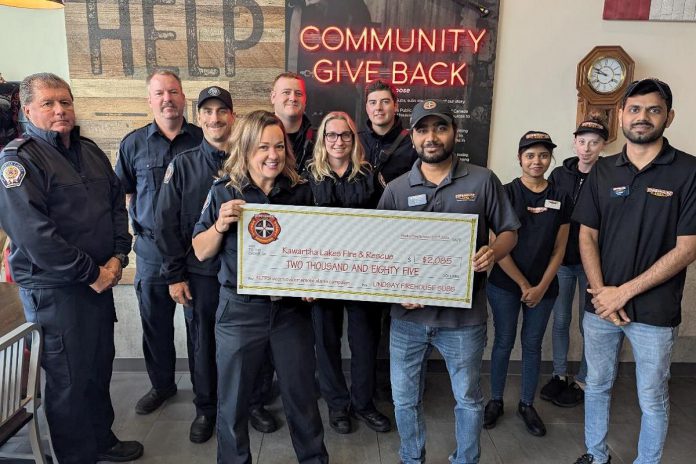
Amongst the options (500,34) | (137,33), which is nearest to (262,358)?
(137,33)

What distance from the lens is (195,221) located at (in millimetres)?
2316

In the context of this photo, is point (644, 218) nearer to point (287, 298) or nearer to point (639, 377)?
point (639, 377)

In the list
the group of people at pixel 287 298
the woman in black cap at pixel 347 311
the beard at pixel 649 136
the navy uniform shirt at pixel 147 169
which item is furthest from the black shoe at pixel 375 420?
the beard at pixel 649 136

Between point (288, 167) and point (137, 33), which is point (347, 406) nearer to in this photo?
point (288, 167)

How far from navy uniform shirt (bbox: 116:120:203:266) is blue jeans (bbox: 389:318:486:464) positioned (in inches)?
57.7

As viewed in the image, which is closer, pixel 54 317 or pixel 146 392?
pixel 54 317

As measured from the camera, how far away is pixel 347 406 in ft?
8.65

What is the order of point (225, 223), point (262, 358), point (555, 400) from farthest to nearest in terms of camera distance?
point (555, 400) < point (262, 358) < point (225, 223)

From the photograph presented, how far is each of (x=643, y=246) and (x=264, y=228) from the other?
1.56 meters

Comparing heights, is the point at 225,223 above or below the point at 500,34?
below

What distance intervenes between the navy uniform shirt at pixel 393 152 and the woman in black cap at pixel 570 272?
0.85m

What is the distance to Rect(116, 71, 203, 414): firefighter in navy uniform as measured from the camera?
259 cm

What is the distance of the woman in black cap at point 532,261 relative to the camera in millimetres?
2477

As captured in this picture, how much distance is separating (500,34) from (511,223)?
1748 mm
